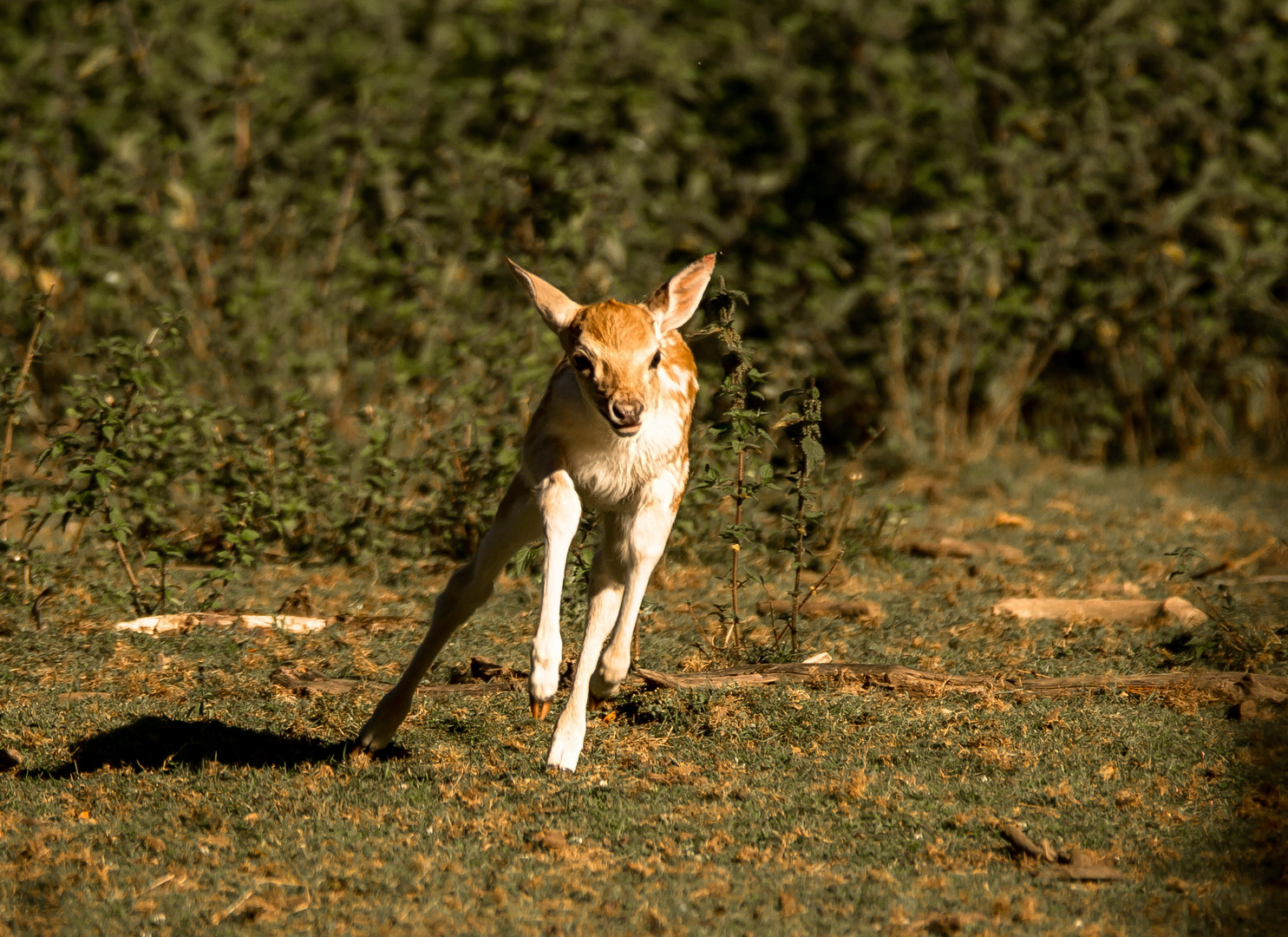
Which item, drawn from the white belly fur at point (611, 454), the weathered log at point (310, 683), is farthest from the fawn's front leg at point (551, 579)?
the weathered log at point (310, 683)

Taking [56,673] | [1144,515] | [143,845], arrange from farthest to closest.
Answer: [1144,515] < [56,673] < [143,845]

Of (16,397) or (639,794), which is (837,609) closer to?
(639,794)

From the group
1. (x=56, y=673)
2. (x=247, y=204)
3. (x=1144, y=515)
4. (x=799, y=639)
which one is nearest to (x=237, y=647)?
(x=56, y=673)

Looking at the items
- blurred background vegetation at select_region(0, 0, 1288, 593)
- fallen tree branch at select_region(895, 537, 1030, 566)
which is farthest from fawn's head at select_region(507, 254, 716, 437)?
blurred background vegetation at select_region(0, 0, 1288, 593)

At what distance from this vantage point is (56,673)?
640cm

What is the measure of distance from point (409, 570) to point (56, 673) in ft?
7.15

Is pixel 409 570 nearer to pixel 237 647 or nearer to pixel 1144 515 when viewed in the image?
pixel 237 647

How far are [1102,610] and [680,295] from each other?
3.03 m

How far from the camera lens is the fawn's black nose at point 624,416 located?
16.3 ft

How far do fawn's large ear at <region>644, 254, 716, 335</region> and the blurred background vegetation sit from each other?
4.08 metres

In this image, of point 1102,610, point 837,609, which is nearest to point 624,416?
point 837,609

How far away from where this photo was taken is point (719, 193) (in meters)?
12.1

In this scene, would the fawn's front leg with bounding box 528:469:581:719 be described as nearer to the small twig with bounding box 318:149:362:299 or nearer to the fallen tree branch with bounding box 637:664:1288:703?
the fallen tree branch with bounding box 637:664:1288:703

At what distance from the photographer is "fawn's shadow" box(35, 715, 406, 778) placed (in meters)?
5.55
